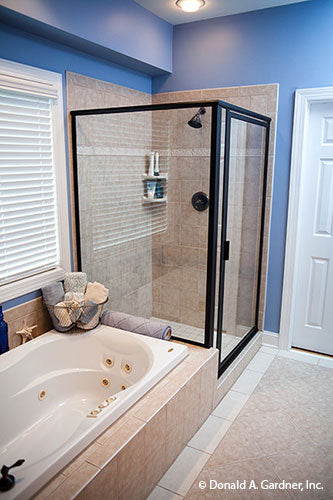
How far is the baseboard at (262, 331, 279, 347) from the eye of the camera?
337 cm

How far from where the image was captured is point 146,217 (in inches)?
112

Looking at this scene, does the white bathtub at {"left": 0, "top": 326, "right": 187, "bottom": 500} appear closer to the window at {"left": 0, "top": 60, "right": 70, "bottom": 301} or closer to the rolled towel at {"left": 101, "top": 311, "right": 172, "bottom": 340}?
the rolled towel at {"left": 101, "top": 311, "right": 172, "bottom": 340}

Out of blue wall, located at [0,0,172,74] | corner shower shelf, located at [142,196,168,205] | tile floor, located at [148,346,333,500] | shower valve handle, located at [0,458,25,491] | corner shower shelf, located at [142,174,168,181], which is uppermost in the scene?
blue wall, located at [0,0,172,74]

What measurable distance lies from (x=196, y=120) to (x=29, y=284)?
4.69ft

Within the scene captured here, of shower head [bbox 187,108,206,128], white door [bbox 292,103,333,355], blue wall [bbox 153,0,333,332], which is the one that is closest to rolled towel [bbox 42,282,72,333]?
shower head [bbox 187,108,206,128]

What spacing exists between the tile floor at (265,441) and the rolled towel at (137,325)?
617 millimetres

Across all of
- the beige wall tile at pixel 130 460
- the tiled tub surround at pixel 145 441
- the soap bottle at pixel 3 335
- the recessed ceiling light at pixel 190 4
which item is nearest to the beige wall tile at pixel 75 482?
the tiled tub surround at pixel 145 441

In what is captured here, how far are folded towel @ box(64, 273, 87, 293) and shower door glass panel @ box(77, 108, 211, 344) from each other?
8.9 inches

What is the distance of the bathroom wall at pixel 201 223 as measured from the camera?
2.52 m

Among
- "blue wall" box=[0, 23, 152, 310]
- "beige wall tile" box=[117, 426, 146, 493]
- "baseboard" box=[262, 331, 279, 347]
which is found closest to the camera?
"beige wall tile" box=[117, 426, 146, 493]

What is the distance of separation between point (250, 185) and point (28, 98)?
1600 mm

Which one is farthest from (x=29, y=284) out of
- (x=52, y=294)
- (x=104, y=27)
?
(x=104, y=27)

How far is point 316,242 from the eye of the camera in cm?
317

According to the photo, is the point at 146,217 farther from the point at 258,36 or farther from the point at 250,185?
the point at 258,36
